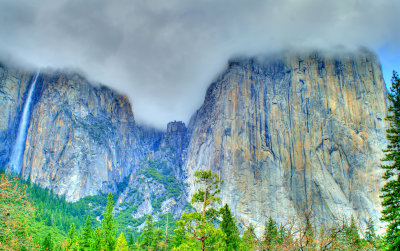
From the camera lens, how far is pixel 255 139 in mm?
101750

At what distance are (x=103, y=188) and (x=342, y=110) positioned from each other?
10933 cm

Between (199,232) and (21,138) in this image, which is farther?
(21,138)

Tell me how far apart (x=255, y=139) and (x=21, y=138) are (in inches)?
4227

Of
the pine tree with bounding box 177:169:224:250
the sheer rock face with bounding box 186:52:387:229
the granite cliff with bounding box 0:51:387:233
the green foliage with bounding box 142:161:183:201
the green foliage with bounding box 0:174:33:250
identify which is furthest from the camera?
the green foliage with bounding box 142:161:183:201

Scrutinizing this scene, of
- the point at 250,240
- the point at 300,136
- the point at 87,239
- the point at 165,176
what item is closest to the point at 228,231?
the point at 250,240

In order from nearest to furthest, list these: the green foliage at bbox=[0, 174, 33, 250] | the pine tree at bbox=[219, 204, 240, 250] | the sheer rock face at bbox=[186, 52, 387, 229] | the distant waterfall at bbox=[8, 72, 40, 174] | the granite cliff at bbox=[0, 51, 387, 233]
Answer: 1. the green foliage at bbox=[0, 174, 33, 250]
2. the pine tree at bbox=[219, 204, 240, 250]
3. the sheer rock face at bbox=[186, 52, 387, 229]
4. the granite cliff at bbox=[0, 51, 387, 233]
5. the distant waterfall at bbox=[8, 72, 40, 174]

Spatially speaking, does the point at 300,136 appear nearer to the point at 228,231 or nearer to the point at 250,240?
the point at 228,231

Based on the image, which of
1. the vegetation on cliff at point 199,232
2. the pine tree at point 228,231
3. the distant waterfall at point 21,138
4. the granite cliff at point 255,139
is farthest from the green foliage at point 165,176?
the pine tree at point 228,231

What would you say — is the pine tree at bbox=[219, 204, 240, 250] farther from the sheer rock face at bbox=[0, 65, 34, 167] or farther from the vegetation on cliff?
the sheer rock face at bbox=[0, 65, 34, 167]

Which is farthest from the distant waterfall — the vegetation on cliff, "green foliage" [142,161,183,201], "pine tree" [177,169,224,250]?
"pine tree" [177,169,224,250]

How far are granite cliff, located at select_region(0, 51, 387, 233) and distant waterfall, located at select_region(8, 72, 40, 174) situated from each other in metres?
2.10

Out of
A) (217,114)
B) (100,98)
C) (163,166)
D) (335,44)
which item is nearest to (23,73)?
(100,98)

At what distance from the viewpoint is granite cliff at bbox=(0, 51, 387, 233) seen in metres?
92.4

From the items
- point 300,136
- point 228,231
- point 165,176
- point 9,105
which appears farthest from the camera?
point 165,176
